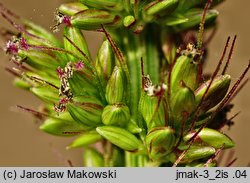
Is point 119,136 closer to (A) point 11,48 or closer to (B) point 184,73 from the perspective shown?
(B) point 184,73

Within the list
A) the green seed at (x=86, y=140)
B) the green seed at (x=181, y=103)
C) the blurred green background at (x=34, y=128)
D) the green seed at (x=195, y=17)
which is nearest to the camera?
the green seed at (x=181, y=103)

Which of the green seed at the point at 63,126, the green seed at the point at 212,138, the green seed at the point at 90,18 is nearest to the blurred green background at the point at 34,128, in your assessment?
the green seed at the point at 63,126

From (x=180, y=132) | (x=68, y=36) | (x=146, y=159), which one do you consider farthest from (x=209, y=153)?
(x=68, y=36)

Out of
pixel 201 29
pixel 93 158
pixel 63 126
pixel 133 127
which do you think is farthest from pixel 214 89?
pixel 93 158

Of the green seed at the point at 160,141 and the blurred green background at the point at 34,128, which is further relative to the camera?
the blurred green background at the point at 34,128

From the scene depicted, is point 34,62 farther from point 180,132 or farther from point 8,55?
point 180,132

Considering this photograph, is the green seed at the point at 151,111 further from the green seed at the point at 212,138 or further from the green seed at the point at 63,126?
the green seed at the point at 63,126

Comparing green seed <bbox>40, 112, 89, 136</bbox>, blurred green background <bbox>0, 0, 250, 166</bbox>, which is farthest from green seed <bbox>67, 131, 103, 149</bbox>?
blurred green background <bbox>0, 0, 250, 166</bbox>
